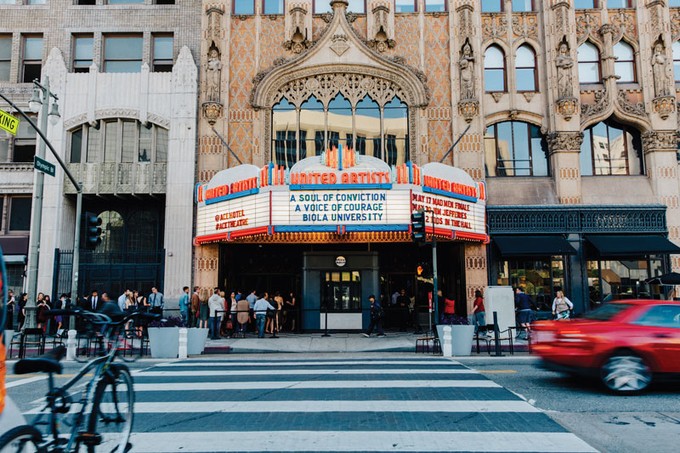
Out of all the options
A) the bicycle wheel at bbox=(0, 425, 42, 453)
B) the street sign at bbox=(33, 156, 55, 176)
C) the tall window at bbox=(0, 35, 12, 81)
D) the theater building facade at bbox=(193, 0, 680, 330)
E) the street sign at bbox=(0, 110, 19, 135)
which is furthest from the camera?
the tall window at bbox=(0, 35, 12, 81)

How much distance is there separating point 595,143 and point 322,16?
1363 centimetres

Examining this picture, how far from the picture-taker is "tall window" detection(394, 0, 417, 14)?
2455 centimetres

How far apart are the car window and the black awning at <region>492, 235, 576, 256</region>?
1258 cm

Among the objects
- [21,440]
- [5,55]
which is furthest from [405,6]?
[21,440]

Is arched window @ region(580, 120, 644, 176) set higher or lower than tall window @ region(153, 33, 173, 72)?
lower

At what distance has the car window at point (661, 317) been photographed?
29.1 feet

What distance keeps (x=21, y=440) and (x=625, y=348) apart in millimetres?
8435

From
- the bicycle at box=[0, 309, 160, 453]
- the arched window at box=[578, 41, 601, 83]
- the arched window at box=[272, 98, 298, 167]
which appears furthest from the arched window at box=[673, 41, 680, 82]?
the bicycle at box=[0, 309, 160, 453]

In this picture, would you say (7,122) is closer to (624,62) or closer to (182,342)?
(182,342)

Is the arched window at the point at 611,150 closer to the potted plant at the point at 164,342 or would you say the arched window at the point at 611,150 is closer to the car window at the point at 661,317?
the car window at the point at 661,317

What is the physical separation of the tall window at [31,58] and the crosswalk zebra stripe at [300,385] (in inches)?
841

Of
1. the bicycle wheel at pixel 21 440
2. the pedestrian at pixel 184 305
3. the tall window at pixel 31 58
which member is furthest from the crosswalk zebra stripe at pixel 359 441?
the tall window at pixel 31 58

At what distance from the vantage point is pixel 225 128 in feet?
77.4

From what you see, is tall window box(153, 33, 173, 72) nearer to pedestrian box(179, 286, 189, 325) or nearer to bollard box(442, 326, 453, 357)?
pedestrian box(179, 286, 189, 325)
